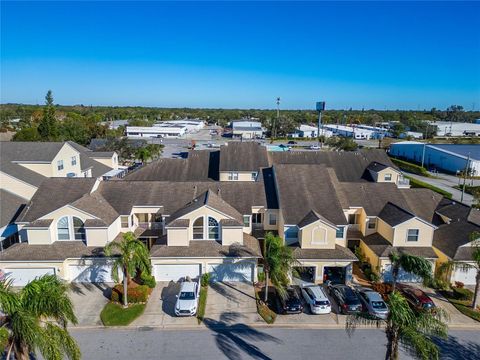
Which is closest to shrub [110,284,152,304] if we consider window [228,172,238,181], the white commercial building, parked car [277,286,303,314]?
parked car [277,286,303,314]

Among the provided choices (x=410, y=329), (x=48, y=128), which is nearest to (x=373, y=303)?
(x=410, y=329)

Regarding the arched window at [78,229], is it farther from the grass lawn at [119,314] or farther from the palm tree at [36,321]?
the palm tree at [36,321]

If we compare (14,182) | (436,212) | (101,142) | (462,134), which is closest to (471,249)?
(436,212)

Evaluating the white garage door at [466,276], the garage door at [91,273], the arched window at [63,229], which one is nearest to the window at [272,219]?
the garage door at [91,273]

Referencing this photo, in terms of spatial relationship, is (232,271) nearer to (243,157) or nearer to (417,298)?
(417,298)

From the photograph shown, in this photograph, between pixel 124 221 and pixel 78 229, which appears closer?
pixel 78 229

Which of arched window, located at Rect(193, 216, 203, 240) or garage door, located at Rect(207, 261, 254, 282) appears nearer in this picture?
garage door, located at Rect(207, 261, 254, 282)

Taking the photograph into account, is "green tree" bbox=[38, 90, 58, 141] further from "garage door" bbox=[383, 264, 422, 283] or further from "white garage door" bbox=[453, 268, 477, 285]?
"white garage door" bbox=[453, 268, 477, 285]
